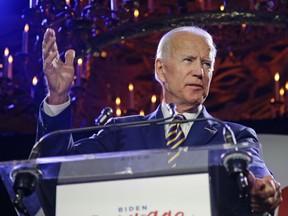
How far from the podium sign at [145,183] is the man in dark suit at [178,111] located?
82 mm

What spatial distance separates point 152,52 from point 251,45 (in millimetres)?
725

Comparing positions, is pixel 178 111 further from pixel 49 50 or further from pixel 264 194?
pixel 264 194

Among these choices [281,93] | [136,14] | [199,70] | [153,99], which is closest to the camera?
[199,70]

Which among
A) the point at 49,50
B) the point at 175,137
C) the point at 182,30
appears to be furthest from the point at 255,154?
the point at 182,30

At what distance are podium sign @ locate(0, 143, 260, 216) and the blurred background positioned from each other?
1.77 meters

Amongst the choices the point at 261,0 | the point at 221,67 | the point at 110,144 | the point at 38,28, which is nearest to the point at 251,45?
the point at 221,67

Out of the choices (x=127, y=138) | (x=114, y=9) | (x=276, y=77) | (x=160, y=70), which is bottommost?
(x=276, y=77)

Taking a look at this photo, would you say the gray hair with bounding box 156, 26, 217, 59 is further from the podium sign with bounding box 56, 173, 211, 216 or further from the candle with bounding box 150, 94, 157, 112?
the candle with bounding box 150, 94, 157, 112

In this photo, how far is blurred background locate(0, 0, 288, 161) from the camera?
330 cm

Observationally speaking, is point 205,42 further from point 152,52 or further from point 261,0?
point 152,52

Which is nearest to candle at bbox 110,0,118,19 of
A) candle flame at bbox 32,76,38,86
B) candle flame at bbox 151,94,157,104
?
candle flame at bbox 32,76,38,86

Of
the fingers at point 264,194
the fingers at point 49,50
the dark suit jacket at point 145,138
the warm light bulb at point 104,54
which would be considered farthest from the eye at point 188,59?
the warm light bulb at point 104,54

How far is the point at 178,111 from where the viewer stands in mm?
2340

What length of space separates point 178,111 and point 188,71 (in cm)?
15
